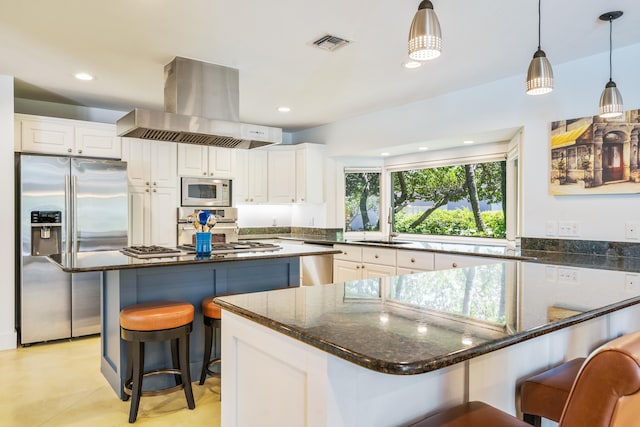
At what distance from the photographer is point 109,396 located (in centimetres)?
266

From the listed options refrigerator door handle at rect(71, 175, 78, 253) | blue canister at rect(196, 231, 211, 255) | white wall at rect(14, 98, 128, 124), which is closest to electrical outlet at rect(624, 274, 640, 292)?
blue canister at rect(196, 231, 211, 255)

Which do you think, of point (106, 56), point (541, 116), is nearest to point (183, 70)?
point (106, 56)

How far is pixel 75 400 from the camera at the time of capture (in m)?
2.61

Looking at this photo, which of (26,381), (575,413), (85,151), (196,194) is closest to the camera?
(575,413)

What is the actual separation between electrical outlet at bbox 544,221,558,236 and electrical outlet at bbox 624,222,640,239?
1.48ft

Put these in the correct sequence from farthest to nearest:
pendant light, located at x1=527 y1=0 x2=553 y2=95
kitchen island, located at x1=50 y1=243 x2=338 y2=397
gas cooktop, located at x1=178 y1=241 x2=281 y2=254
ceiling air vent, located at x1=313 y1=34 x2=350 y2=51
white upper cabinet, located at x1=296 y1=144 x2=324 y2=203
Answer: white upper cabinet, located at x1=296 y1=144 x2=324 y2=203, gas cooktop, located at x1=178 y1=241 x2=281 y2=254, ceiling air vent, located at x1=313 y1=34 x2=350 y2=51, kitchen island, located at x1=50 y1=243 x2=338 y2=397, pendant light, located at x1=527 y1=0 x2=553 y2=95

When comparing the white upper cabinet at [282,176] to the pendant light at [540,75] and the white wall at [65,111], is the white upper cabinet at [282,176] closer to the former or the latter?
the white wall at [65,111]

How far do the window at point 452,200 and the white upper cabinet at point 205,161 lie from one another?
2.12 meters

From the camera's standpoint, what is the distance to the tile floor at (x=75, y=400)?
2.35 metres

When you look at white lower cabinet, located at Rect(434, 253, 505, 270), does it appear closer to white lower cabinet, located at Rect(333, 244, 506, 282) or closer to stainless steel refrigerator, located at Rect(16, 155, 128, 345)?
white lower cabinet, located at Rect(333, 244, 506, 282)

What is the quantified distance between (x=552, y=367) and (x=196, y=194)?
13.6ft

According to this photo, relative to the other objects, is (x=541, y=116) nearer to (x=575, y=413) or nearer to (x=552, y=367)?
(x=552, y=367)

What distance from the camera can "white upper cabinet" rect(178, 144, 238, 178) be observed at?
15.8 ft

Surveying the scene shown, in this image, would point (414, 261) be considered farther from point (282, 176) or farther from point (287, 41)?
point (282, 176)
